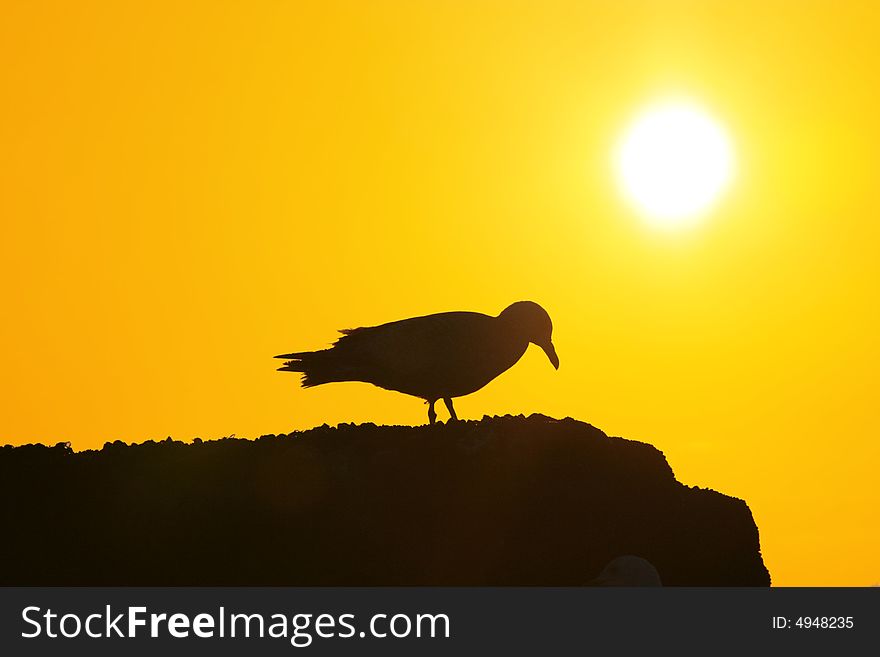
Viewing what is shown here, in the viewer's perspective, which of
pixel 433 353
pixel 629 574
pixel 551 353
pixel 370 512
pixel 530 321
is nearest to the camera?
pixel 629 574

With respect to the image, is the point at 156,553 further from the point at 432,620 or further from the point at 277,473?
the point at 432,620

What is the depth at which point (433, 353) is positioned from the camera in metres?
22.2

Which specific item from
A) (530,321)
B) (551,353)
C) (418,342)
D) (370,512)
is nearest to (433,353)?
(418,342)

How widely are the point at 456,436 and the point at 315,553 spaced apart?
2.49 meters

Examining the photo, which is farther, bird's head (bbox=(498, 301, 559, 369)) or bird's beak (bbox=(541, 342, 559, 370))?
bird's beak (bbox=(541, 342, 559, 370))

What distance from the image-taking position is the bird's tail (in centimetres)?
2298

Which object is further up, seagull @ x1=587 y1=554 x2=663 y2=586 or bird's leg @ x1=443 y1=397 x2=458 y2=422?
bird's leg @ x1=443 y1=397 x2=458 y2=422

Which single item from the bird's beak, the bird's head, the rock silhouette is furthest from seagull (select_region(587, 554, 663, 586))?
the bird's beak

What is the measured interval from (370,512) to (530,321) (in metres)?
4.06

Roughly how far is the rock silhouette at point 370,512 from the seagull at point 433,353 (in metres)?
0.94

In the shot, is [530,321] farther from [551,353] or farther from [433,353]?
[433,353]

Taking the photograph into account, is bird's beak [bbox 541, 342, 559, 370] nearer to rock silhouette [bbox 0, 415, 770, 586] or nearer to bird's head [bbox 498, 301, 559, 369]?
bird's head [bbox 498, 301, 559, 369]

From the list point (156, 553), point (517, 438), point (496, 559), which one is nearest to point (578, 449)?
point (517, 438)

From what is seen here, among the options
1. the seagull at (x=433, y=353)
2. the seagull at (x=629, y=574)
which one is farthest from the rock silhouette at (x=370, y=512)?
the seagull at (x=629, y=574)
